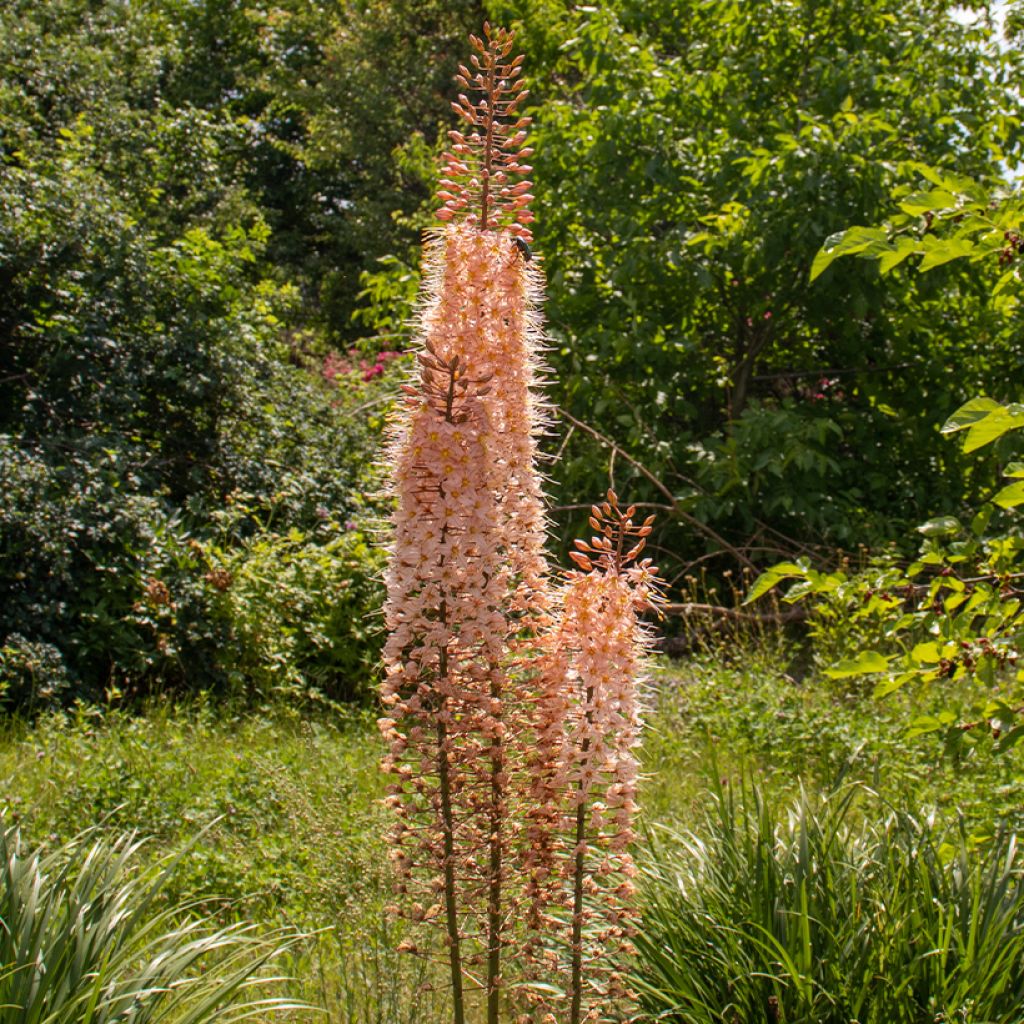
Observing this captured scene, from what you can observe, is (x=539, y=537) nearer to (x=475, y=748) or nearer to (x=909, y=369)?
(x=475, y=748)

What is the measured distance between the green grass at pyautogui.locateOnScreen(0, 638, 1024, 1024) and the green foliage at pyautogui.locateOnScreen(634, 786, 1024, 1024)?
248 mm

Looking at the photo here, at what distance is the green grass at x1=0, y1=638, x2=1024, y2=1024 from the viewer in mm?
3555

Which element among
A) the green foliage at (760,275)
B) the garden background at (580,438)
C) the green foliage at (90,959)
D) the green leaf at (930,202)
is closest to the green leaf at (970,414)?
the green leaf at (930,202)

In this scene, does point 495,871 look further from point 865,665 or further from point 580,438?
point 580,438

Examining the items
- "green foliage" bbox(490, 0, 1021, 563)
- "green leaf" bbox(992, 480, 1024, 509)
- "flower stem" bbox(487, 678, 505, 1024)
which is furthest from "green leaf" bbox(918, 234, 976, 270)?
"green foliage" bbox(490, 0, 1021, 563)

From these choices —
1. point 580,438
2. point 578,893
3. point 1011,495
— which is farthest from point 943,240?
point 580,438

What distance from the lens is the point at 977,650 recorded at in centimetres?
295

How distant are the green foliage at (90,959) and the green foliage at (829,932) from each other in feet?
2.96

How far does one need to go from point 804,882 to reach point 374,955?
1.23m

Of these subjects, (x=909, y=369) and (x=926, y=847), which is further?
(x=909, y=369)

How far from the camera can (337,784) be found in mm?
4738

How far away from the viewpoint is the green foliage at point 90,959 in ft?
7.73

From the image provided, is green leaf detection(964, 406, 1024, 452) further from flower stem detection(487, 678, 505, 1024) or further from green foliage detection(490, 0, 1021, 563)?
green foliage detection(490, 0, 1021, 563)

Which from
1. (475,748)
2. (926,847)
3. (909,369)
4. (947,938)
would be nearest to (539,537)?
(475,748)
